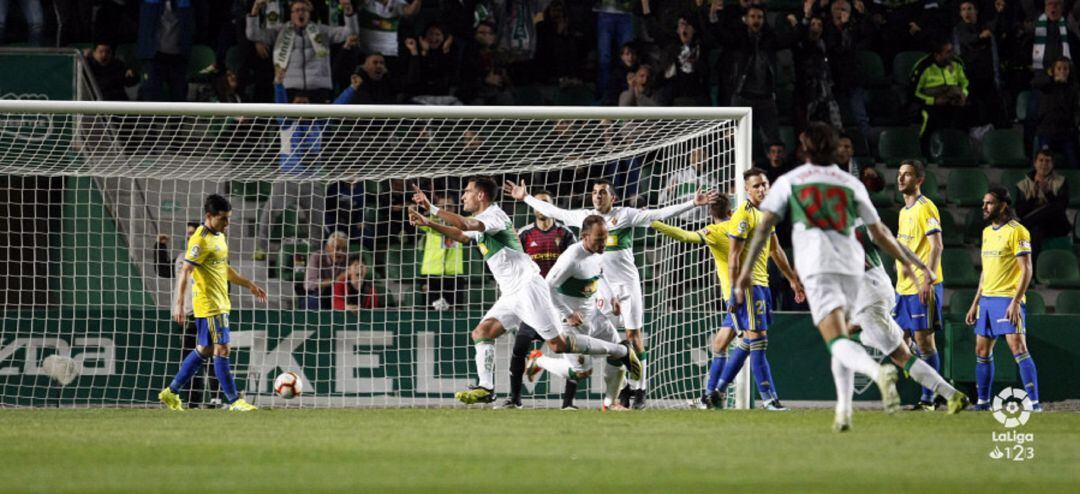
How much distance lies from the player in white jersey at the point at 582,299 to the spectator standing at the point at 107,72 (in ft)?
23.3

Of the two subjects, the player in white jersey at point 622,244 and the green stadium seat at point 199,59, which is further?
the green stadium seat at point 199,59

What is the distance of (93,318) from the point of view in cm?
1532

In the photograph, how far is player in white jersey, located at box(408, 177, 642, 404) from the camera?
1316cm

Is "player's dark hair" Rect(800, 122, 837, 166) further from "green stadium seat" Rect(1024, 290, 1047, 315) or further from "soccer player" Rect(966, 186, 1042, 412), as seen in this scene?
"green stadium seat" Rect(1024, 290, 1047, 315)

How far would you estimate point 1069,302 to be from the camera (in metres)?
17.7

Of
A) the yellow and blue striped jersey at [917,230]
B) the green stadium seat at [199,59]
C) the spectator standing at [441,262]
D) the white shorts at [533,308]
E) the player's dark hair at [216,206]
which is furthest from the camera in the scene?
the green stadium seat at [199,59]

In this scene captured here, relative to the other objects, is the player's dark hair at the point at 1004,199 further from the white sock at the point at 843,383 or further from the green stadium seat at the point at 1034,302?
the white sock at the point at 843,383

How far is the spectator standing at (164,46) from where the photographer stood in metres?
18.1

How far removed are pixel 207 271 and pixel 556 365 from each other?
3337mm

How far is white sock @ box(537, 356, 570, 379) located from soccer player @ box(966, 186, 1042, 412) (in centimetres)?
390

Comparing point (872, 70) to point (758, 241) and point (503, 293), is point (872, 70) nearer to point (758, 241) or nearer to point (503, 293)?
point (503, 293)

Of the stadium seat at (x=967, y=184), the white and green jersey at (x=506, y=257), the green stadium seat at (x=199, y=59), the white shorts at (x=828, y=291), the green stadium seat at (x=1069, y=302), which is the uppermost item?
the green stadium seat at (x=199, y=59)

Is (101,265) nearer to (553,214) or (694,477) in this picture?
(553,214)

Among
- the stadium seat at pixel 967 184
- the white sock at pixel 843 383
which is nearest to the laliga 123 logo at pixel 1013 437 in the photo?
the white sock at pixel 843 383
